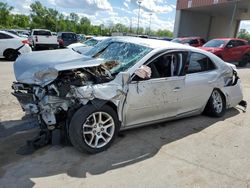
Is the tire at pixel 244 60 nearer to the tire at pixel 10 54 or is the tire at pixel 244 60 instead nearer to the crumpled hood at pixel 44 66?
the tire at pixel 10 54

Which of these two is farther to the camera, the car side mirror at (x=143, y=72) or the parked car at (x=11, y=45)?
the parked car at (x=11, y=45)

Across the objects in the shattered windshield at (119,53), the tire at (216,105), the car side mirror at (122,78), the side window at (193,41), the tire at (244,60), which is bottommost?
the tire at (244,60)

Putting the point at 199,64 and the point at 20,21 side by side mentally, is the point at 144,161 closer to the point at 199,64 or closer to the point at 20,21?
the point at 199,64

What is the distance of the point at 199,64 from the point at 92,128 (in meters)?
2.55

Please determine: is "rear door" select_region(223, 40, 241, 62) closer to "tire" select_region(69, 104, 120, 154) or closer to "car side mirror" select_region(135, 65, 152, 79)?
"car side mirror" select_region(135, 65, 152, 79)

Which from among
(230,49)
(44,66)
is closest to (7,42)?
(44,66)

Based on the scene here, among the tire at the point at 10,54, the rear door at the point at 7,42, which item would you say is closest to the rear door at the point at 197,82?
the rear door at the point at 7,42

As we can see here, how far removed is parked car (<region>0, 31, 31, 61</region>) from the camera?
12844 millimetres

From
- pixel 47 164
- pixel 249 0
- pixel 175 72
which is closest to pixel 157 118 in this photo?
pixel 175 72

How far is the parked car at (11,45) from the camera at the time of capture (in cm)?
1284

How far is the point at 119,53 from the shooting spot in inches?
178

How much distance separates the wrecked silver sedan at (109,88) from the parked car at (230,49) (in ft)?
32.8

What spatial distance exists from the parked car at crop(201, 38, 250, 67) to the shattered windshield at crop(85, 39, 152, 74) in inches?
412

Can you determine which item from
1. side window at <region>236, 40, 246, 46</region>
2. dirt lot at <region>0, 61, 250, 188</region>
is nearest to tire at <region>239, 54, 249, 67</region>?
side window at <region>236, 40, 246, 46</region>
